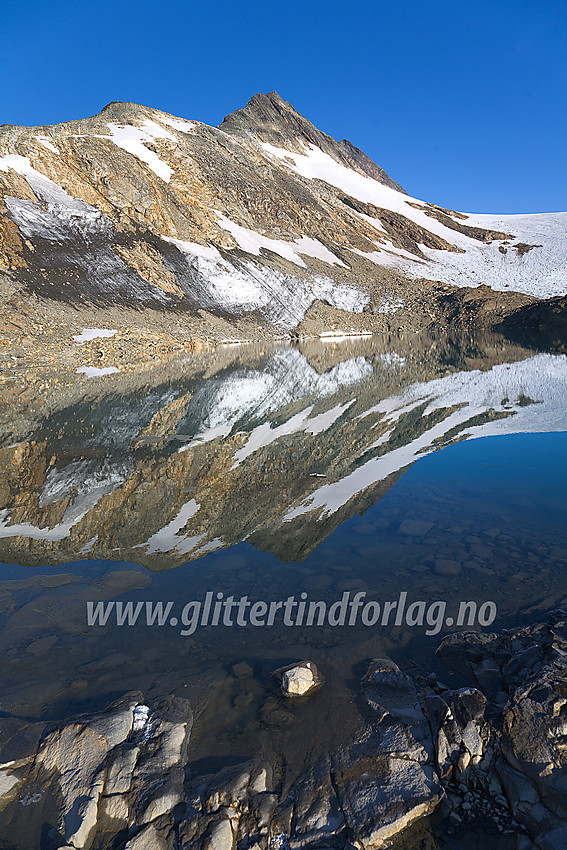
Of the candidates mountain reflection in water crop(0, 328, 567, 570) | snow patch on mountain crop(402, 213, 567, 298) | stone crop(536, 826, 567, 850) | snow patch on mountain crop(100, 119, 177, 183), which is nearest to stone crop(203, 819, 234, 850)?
stone crop(536, 826, 567, 850)

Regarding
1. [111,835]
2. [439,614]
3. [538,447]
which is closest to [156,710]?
[111,835]

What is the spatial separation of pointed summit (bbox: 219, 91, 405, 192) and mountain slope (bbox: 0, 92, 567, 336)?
110 feet

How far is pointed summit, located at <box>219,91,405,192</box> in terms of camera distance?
111 m

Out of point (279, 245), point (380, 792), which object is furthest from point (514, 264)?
point (380, 792)

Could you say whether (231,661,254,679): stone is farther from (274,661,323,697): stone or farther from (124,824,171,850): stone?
(124,824,171,850): stone

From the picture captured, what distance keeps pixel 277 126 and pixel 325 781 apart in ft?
465

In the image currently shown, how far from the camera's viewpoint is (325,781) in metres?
3.21

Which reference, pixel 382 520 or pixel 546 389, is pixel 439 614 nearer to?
pixel 382 520

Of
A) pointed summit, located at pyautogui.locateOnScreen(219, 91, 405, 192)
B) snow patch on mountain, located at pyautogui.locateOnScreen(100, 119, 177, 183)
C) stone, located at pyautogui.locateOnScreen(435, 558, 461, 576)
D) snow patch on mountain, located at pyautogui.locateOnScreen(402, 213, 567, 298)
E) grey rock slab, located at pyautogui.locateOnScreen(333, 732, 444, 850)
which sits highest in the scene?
pointed summit, located at pyautogui.locateOnScreen(219, 91, 405, 192)

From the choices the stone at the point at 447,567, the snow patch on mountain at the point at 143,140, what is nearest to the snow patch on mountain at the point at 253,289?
the snow patch on mountain at the point at 143,140

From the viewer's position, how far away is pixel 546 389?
18.9 m

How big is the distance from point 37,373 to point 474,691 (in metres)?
26.9

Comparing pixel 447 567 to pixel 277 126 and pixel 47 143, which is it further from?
pixel 277 126

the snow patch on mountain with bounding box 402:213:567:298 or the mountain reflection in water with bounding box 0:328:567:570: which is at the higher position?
the snow patch on mountain with bounding box 402:213:567:298
